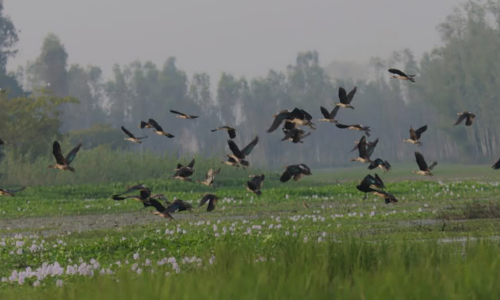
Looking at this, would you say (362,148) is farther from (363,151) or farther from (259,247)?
(259,247)

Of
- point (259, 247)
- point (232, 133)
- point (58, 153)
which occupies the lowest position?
point (259, 247)

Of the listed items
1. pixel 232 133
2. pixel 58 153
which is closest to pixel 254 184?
pixel 232 133

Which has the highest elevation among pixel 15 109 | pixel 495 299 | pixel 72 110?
pixel 72 110

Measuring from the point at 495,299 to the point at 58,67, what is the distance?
10607cm

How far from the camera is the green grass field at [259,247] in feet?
21.5

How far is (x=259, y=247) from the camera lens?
458 inches

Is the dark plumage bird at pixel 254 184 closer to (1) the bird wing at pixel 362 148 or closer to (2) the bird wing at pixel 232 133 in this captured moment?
(2) the bird wing at pixel 232 133

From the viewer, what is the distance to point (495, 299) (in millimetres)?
6469

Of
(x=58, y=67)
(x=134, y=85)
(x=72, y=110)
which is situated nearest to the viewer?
(x=58, y=67)

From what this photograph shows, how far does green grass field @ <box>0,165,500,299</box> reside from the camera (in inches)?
258

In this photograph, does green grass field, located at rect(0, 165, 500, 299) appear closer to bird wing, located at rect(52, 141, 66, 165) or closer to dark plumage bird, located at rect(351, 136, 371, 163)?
dark plumage bird, located at rect(351, 136, 371, 163)

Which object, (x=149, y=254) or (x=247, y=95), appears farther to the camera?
(x=247, y=95)

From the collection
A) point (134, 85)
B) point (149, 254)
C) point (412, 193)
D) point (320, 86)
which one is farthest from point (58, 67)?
point (149, 254)

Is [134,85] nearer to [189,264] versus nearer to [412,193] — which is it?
[412,193]
